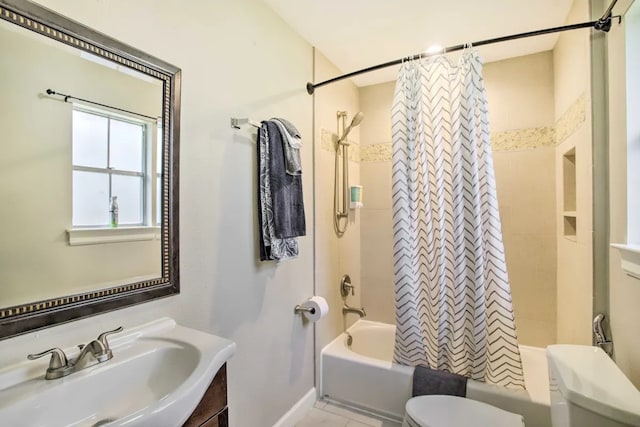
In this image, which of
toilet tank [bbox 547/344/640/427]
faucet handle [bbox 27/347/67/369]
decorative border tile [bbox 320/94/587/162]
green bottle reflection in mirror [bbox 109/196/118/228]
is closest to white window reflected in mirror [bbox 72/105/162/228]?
green bottle reflection in mirror [bbox 109/196/118/228]

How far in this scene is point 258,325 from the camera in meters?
1.60

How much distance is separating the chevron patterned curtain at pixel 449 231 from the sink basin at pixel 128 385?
4.17 feet

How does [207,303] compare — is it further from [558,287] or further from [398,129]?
[558,287]

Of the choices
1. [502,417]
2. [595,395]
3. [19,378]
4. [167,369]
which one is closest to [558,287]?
[502,417]

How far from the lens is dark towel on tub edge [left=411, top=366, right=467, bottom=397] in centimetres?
168

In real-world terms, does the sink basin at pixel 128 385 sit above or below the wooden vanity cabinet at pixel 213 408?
above

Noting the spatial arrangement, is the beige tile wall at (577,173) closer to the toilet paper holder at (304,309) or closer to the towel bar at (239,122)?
the toilet paper holder at (304,309)

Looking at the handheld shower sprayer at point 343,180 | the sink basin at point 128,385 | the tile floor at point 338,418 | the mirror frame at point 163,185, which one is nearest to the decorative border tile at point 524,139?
A: the handheld shower sprayer at point 343,180

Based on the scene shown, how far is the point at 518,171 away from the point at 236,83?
215cm

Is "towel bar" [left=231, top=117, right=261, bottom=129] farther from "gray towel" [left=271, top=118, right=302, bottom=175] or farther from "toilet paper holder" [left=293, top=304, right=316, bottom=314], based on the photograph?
"toilet paper holder" [left=293, top=304, right=316, bottom=314]

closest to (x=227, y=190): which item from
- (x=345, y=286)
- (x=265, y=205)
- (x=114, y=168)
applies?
(x=265, y=205)

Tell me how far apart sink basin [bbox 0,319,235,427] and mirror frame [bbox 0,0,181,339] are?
0.11 meters

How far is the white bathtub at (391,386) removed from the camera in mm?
1569

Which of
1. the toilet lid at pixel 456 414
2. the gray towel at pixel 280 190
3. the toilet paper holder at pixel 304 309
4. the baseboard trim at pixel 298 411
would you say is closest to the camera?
the toilet lid at pixel 456 414
